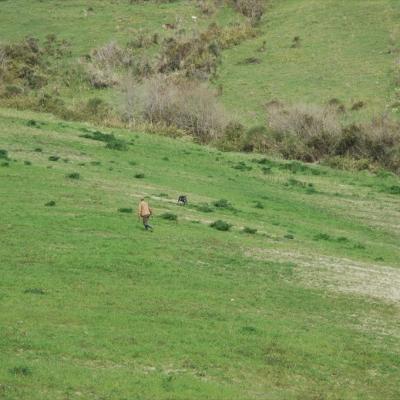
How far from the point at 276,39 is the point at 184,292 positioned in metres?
82.0

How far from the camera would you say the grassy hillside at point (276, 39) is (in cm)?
8862

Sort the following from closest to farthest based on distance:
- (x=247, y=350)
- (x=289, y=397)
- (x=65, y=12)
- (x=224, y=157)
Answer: (x=289, y=397) → (x=247, y=350) → (x=224, y=157) → (x=65, y=12)

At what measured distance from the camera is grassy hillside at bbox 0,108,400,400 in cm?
2058

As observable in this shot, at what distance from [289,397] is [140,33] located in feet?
303

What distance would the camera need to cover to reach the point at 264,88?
9094cm

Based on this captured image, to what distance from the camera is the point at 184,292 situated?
2758 centimetres

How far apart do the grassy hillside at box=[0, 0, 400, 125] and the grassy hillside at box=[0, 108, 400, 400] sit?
3650 cm

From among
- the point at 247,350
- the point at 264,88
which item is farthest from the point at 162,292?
the point at 264,88

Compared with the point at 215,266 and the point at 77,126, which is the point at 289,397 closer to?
the point at 215,266

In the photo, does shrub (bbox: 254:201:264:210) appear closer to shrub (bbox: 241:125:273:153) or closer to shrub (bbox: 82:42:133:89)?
shrub (bbox: 241:125:273:153)

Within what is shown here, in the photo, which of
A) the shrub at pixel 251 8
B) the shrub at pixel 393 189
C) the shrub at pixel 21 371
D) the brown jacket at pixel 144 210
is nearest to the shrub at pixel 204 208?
the brown jacket at pixel 144 210

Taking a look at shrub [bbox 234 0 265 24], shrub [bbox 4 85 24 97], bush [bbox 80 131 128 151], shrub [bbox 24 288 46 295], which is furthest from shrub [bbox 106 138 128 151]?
shrub [bbox 234 0 265 24]

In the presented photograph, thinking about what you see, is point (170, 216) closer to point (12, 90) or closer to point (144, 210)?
point (144, 210)

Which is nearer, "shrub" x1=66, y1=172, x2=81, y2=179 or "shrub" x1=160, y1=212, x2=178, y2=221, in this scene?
"shrub" x1=160, y1=212, x2=178, y2=221
